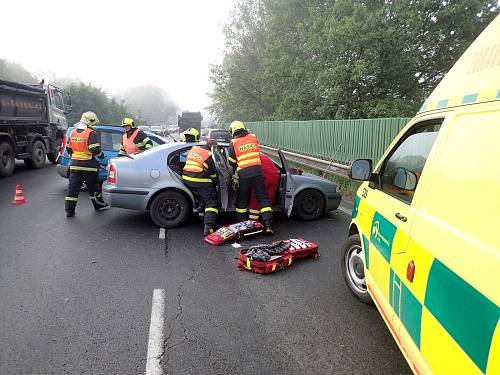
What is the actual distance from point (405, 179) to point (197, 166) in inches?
144

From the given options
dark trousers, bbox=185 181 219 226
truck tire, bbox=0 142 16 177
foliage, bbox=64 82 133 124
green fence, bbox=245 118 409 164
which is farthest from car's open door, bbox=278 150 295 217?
foliage, bbox=64 82 133 124

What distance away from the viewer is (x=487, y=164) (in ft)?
5.57

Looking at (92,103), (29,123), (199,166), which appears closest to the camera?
(199,166)

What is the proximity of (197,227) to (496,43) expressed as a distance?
16.4 ft

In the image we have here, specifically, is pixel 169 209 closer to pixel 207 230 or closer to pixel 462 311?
pixel 207 230

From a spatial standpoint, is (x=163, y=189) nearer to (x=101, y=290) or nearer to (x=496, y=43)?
(x=101, y=290)

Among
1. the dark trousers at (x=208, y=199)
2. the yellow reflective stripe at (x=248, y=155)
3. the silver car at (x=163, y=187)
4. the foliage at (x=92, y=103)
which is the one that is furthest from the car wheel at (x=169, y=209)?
the foliage at (x=92, y=103)

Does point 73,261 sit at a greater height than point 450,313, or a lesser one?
lesser

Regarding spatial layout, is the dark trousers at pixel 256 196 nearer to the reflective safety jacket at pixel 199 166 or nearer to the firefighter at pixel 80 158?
the reflective safety jacket at pixel 199 166

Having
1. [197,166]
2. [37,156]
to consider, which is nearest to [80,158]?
[197,166]

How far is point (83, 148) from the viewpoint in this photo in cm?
693

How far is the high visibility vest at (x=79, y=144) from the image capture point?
22.6 ft

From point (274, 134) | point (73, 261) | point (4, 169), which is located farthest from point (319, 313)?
point (274, 134)

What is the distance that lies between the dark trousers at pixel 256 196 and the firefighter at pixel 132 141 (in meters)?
3.24
